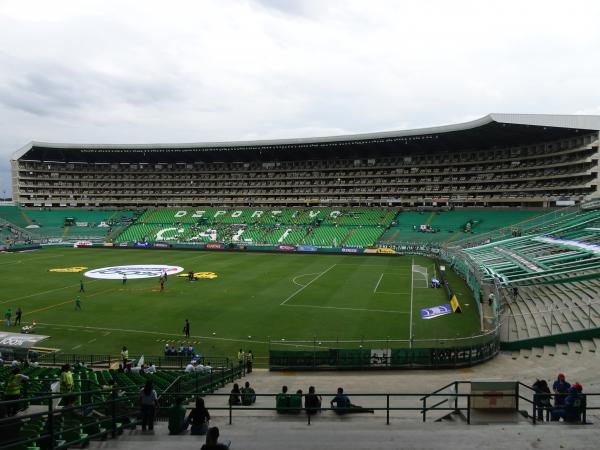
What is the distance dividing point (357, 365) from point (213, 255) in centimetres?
5084

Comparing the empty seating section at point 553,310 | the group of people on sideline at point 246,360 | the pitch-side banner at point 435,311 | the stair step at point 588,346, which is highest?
the empty seating section at point 553,310

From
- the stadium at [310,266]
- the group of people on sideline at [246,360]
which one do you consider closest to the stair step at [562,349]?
the stadium at [310,266]

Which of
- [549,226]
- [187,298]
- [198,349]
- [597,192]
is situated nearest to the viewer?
[198,349]

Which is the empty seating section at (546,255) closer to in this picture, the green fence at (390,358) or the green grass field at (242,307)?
the green grass field at (242,307)

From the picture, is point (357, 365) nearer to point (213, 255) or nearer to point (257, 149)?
point (213, 255)

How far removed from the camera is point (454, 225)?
77.9 meters

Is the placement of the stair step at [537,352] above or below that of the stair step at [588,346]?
below

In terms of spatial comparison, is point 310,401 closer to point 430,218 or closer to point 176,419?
point 176,419

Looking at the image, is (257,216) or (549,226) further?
(257,216)

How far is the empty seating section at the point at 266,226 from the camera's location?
3132 inches

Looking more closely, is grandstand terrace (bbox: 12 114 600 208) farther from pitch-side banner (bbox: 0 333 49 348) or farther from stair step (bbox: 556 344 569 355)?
pitch-side banner (bbox: 0 333 49 348)

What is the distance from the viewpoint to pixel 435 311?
32.9m

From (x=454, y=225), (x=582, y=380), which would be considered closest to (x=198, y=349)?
(x=582, y=380)

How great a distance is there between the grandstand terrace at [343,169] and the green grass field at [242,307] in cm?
3231
